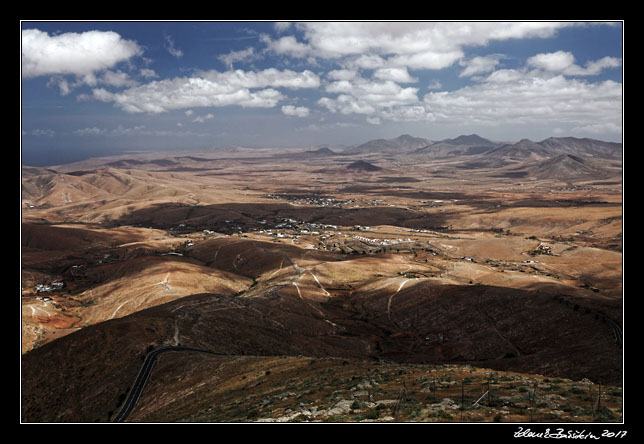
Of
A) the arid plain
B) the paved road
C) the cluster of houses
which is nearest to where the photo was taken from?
the arid plain

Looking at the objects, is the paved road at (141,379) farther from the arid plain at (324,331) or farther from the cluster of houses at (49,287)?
the cluster of houses at (49,287)

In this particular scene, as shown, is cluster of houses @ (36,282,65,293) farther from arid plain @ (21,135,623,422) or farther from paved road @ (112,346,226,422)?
paved road @ (112,346,226,422)

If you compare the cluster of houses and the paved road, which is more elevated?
the paved road

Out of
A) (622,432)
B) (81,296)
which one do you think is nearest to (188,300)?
(81,296)

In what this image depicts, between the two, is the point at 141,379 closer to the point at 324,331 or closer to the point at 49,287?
the point at 324,331

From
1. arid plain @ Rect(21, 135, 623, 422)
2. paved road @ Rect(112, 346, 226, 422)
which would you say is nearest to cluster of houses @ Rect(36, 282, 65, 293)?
arid plain @ Rect(21, 135, 623, 422)

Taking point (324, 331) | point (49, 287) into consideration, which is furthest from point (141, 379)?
point (49, 287)

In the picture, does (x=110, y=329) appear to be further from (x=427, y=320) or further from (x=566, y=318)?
(x=566, y=318)

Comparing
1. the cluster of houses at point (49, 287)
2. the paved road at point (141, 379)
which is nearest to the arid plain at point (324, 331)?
the paved road at point (141, 379)
